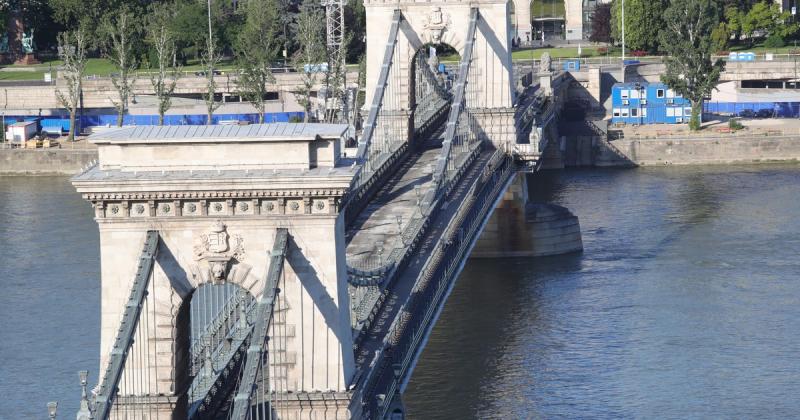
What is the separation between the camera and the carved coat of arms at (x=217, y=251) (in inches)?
1103

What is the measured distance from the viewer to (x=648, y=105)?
310 feet

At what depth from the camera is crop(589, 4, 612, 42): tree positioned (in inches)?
4705

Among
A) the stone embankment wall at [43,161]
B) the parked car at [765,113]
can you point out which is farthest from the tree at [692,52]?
the stone embankment wall at [43,161]

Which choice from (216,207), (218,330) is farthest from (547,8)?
(216,207)

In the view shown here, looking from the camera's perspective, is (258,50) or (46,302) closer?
(46,302)

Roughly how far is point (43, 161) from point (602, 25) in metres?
45.4

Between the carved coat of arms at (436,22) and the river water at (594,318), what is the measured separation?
8066mm

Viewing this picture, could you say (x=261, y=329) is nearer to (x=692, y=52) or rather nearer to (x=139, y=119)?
(x=692, y=52)

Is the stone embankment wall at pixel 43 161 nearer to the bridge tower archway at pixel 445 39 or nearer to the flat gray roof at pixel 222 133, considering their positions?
the bridge tower archway at pixel 445 39

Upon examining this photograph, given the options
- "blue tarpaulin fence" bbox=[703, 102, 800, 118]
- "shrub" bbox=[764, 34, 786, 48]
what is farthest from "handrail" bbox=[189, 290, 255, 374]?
"shrub" bbox=[764, 34, 786, 48]

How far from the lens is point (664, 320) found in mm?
51500

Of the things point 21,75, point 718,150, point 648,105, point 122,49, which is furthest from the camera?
point 21,75

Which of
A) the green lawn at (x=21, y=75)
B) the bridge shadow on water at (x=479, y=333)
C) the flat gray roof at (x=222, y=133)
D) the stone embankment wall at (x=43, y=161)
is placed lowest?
the bridge shadow on water at (x=479, y=333)

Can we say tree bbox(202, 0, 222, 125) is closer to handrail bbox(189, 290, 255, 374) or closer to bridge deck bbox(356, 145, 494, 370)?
bridge deck bbox(356, 145, 494, 370)
